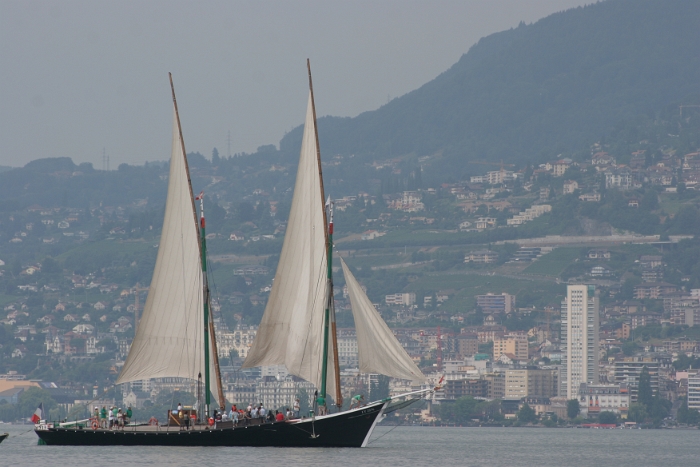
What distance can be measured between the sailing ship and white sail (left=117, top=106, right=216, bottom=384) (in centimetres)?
4

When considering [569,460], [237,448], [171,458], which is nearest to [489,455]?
[569,460]

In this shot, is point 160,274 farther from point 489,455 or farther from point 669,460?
point 669,460

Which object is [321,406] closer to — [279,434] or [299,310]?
[279,434]

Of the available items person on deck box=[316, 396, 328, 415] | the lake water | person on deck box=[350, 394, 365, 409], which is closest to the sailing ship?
person on deck box=[316, 396, 328, 415]

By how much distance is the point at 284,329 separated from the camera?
219 ft

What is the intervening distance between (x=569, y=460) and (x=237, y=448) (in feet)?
68.5

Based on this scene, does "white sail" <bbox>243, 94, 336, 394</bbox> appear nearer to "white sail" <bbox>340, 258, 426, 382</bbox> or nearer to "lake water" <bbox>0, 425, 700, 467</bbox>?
"white sail" <bbox>340, 258, 426, 382</bbox>

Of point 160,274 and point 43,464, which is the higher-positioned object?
point 160,274

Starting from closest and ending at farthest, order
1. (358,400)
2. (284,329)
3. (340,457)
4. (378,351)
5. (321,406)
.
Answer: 1. (340,457)
2. (378,351)
3. (321,406)
4. (358,400)
5. (284,329)

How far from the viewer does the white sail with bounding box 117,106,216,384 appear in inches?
2643

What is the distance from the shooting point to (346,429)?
2623 inches

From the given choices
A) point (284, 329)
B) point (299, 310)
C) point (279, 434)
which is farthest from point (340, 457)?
point (299, 310)

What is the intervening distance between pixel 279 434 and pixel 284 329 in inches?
159

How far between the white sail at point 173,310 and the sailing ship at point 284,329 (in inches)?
1.5
